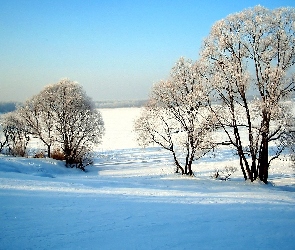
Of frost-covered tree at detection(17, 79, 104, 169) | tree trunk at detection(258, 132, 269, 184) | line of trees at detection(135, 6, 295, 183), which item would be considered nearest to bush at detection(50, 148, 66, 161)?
frost-covered tree at detection(17, 79, 104, 169)

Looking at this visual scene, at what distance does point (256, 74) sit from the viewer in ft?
55.8

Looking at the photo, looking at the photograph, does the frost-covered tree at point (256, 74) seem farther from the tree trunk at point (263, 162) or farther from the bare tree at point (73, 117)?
the bare tree at point (73, 117)

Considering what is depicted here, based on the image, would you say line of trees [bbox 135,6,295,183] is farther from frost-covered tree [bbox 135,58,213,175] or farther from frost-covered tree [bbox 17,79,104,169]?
frost-covered tree [bbox 17,79,104,169]

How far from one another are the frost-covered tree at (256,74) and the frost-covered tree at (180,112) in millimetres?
2038

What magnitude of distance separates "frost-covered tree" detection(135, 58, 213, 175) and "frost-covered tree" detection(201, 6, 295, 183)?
6.69 ft

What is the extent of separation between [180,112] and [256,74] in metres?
7.18

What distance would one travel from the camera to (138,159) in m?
41.2

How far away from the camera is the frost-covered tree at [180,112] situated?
19283mm

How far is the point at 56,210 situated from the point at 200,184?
10897mm

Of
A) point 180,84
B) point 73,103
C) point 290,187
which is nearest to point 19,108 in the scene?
point 73,103

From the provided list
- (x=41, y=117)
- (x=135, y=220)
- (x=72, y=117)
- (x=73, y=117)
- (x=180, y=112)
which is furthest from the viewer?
(x=41, y=117)

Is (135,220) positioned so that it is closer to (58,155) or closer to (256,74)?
(256,74)

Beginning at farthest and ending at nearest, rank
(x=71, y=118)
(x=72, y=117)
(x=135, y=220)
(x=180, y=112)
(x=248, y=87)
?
(x=71, y=118), (x=72, y=117), (x=180, y=112), (x=248, y=87), (x=135, y=220)

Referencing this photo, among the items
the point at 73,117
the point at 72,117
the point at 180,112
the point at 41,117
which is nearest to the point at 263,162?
the point at 180,112
